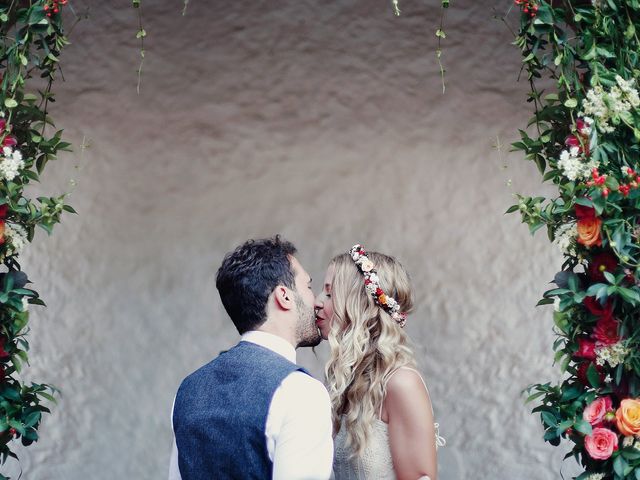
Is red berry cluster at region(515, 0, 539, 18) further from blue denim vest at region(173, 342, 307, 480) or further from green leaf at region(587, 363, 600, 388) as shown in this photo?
blue denim vest at region(173, 342, 307, 480)

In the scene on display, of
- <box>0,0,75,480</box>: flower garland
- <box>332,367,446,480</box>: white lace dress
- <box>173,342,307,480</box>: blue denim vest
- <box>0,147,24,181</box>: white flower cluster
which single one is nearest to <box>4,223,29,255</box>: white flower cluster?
<box>0,0,75,480</box>: flower garland

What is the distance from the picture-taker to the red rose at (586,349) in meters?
2.78

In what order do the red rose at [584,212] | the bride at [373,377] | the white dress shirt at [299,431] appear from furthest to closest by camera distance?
the bride at [373,377], the red rose at [584,212], the white dress shirt at [299,431]

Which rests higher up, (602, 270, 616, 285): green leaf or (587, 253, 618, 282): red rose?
(587, 253, 618, 282): red rose

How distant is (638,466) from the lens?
2.68 metres

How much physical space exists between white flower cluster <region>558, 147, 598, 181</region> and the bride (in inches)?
27.3

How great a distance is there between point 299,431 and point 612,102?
1.36m

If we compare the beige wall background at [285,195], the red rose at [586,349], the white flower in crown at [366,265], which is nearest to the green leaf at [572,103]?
the red rose at [586,349]

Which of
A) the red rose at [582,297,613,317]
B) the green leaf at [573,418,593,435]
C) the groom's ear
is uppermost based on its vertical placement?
the groom's ear

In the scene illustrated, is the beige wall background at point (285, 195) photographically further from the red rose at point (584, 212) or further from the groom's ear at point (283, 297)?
the groom's ear at point (283, 297)

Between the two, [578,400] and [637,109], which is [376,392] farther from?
[637,109]

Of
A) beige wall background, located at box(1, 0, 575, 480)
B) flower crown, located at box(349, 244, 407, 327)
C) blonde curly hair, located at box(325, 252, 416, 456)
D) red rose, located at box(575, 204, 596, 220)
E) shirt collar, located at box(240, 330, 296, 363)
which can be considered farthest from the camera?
beige wall background, located at box(1, 0, 575, 480)

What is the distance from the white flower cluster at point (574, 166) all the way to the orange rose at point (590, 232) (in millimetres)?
132

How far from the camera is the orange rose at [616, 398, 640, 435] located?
8.75 ft
